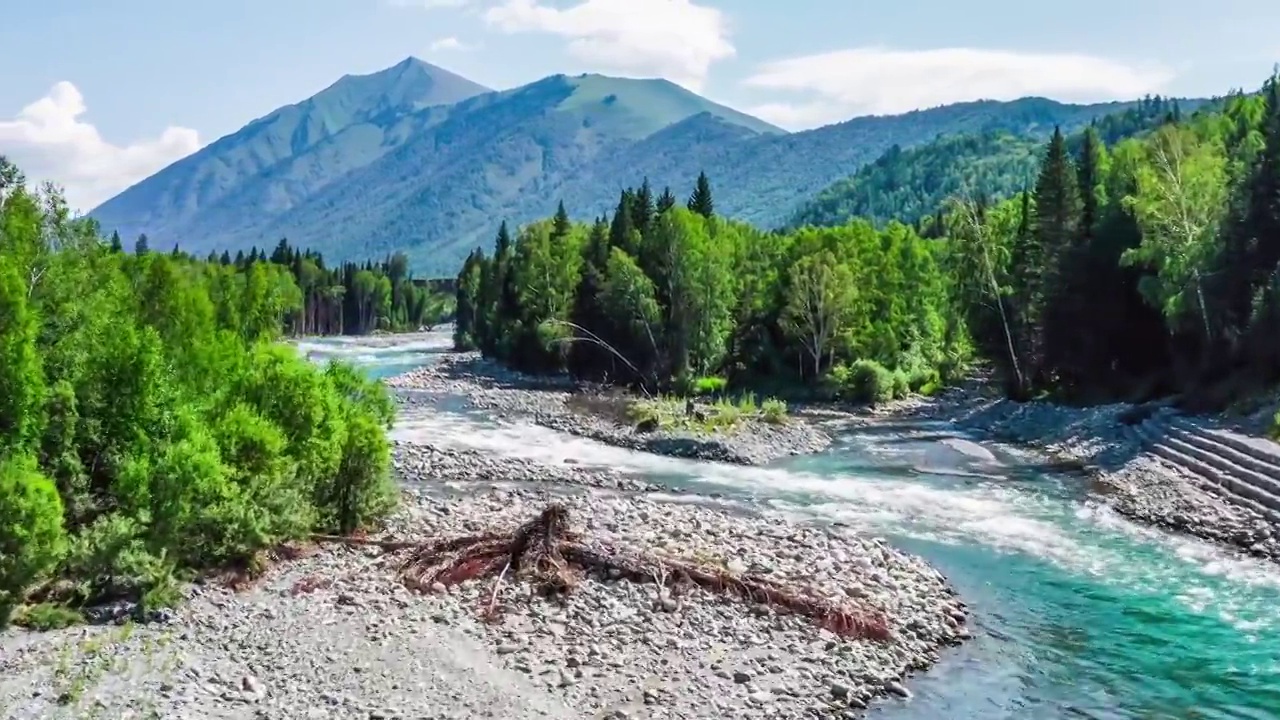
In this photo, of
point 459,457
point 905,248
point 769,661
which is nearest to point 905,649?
point 769,661

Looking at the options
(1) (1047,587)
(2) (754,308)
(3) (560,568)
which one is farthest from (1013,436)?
(3) (560,568)

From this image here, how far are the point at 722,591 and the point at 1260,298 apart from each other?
3488 centimetres

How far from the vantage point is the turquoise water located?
58.4 ft

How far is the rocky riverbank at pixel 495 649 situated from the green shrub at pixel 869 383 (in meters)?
40.6

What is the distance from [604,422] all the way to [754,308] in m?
24.9

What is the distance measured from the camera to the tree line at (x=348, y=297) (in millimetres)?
164375

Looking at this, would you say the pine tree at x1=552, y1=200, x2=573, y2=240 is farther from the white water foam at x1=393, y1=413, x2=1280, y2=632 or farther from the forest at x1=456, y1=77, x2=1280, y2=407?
the white water foam at x1=393, y1=413, x2=1280, y2=632

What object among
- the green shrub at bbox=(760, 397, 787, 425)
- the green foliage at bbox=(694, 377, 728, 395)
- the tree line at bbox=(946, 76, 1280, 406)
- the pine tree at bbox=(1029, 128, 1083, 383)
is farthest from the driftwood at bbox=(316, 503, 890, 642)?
the green foliage at bbox=(694, 377, 728, 395)

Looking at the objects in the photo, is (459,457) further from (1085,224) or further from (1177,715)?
(1085,224)

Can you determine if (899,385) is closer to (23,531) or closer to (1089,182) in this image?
(1089,182)

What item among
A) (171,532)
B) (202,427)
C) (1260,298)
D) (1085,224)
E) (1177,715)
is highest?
(1085,224)

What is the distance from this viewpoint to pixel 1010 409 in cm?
5744

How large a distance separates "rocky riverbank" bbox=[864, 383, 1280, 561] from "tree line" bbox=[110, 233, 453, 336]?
118 metres

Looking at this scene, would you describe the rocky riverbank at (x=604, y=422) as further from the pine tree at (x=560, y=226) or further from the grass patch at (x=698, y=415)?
the pine tree at (x=560, y=226)
